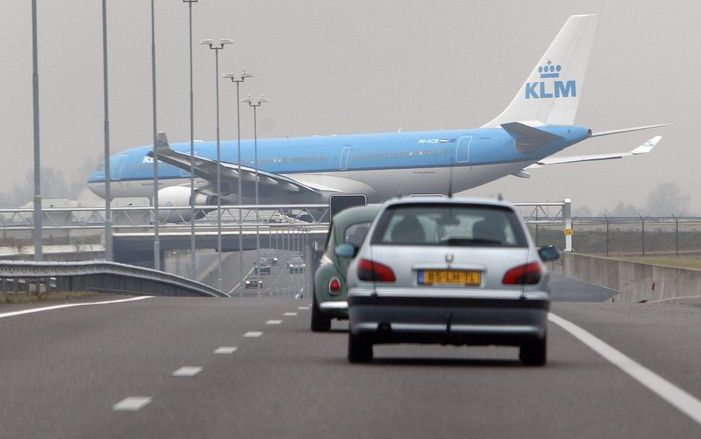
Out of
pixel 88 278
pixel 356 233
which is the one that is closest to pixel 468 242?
pixel 356 233

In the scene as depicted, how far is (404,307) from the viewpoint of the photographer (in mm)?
14445

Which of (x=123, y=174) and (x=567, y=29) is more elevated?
(x=567, y=29)

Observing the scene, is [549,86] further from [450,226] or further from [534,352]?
[450,226]

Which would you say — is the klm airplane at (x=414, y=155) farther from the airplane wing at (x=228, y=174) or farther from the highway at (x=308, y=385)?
the highway at (x=308, y=385)

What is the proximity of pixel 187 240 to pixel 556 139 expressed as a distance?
27569 mm

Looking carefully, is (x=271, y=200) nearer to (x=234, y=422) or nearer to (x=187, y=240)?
(x=187, y=240)

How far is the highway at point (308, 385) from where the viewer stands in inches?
411

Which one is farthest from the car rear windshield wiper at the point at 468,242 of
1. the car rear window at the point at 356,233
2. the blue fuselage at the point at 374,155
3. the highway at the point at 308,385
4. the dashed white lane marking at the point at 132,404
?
the blue fuselage at the point at 374,155

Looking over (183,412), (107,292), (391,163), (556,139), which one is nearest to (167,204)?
(391,163)

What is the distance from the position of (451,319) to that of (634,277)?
1547 inches

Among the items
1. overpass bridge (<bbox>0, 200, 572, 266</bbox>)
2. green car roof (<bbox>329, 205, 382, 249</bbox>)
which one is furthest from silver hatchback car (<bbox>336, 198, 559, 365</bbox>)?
overpass bridge (<bbox>0, 200, 572, 266</bbox>)

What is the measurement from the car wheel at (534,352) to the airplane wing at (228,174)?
74038 millimetres

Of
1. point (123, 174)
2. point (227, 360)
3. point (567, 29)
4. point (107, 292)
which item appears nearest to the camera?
point (227, 360)

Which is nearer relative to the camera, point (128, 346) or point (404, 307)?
point (404, 307)
